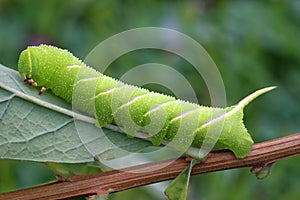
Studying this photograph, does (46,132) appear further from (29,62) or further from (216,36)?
(216,36)

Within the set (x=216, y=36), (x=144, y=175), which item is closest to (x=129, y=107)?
(x=144, y=175)

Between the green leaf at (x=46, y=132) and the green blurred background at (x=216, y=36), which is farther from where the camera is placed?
the green blurred background at (x=216, y=36)

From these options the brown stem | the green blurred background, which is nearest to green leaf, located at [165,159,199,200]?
the brown stem

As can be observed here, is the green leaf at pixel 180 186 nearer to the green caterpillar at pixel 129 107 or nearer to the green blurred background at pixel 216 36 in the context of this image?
the green caterpillar at pixel 129 107

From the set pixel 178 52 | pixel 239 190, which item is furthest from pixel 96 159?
pixel 178 52

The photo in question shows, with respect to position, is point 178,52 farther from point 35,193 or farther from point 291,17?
point 35,193

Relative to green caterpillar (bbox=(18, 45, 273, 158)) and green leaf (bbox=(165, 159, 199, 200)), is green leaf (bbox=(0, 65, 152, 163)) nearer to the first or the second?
green caterpillar (bbox=(18, 45, 273, 158))

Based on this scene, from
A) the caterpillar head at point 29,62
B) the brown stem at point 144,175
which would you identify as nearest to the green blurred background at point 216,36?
the brown stem at point 144,175
